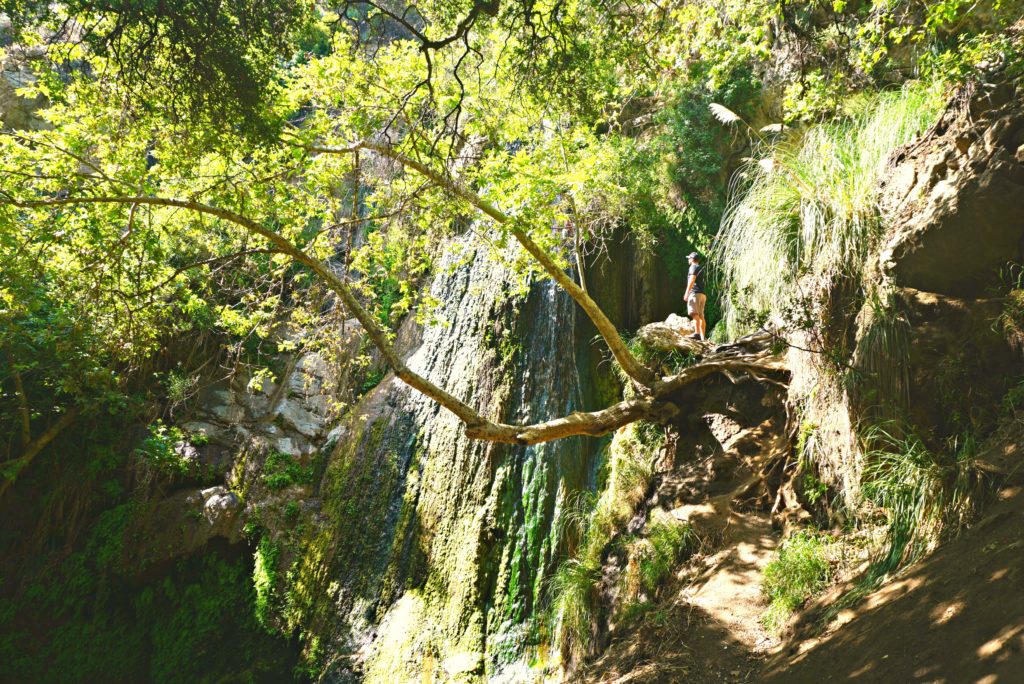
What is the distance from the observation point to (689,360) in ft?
23.8

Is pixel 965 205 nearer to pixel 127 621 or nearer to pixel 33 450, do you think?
pixel 127 621

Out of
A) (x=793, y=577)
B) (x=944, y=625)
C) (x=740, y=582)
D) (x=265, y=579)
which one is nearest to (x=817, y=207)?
(x=793, y=577)

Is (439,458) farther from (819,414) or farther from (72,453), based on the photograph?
(72,453)

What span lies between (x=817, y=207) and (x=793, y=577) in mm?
2936

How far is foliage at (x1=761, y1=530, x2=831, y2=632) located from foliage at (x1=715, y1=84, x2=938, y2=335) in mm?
1868

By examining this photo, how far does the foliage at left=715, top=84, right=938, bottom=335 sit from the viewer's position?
5199mm

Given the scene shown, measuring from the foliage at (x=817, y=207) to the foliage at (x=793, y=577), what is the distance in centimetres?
187

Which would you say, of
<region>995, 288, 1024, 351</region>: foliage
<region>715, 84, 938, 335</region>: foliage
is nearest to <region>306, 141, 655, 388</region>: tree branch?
<region>715, 84, 938, 335</region>: foliage

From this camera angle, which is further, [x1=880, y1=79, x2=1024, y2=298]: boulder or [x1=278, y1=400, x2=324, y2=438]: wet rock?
[x1=278, y1=400, x2=324, y2=438]: wet rock

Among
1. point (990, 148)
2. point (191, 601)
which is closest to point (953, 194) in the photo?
point (990, 148)

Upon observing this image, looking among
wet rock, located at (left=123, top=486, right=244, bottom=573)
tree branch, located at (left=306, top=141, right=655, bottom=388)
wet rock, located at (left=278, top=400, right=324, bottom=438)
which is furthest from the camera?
wet rock, located at (left=278, top=400, right=324, bottom=438)

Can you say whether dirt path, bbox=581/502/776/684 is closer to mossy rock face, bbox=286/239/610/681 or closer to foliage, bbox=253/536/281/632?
mossy rock face, bbox=286/239/610/681

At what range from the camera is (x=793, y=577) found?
4.62 m


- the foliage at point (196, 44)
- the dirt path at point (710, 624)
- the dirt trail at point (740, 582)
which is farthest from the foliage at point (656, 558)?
the foliage at point (196, 44)
